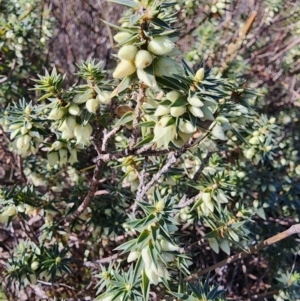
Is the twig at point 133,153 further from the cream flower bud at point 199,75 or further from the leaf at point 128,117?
the cream flower bud at point 199,75

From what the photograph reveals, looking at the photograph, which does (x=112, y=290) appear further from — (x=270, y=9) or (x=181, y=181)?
(x=270, y=9)

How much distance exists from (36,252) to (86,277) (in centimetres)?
72

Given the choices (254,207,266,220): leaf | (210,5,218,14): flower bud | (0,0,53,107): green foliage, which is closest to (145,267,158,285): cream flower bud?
(254,207,266,220): leaf

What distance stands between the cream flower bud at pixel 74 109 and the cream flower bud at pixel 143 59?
1.23ft

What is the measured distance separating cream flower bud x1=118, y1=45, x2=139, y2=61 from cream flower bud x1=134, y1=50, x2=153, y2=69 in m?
0.01

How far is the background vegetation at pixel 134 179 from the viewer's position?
167cm

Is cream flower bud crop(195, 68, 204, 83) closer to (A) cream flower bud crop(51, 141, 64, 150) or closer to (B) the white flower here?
(B) the white flower

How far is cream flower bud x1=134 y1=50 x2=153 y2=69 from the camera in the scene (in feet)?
3.76

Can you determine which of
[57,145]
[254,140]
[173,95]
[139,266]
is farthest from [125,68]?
[254,140]

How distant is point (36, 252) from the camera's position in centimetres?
205

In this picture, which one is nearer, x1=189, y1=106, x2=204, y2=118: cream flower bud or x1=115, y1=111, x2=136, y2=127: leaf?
x1=189, y1=106, x2=204, y2=118: cream flower bud

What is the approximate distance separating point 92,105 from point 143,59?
345 mm

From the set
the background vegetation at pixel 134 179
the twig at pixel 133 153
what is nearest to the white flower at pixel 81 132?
the background vegetation at pixel 134 179

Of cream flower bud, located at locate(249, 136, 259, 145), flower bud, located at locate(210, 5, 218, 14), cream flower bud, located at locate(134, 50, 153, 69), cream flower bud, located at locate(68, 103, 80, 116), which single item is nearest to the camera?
cream flower bud, located at locate(134, 50, 153, 69)
